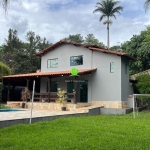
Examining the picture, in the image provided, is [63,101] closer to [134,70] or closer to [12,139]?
[12,139]

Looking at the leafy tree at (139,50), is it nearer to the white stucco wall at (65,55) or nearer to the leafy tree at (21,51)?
the white stucco wall at (65,55)

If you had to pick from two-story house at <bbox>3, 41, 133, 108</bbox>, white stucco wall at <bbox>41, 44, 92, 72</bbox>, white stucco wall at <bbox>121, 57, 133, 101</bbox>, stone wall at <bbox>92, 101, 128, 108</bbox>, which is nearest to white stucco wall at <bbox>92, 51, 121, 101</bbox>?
two-story house at <bbox>3, 41, 133, 108</bbox>

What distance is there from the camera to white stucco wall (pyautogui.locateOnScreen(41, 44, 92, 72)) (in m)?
21.6

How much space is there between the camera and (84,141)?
6.92 meters

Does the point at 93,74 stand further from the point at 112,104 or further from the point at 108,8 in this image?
the point at 108,8

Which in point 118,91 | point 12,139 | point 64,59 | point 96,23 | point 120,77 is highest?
point 96,23

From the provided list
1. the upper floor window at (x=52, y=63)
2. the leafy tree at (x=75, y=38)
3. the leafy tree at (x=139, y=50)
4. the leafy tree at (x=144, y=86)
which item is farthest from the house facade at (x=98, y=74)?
the leafy tree at (x=75, y=38)

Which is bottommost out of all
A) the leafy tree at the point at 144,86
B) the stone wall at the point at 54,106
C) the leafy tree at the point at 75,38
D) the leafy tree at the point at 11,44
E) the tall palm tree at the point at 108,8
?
the stone wall at the point at 54,106

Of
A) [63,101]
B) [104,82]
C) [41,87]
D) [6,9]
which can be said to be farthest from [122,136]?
[41,87]

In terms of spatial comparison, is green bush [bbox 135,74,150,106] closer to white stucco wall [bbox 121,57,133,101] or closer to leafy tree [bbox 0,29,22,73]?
white stucco wall [bbox 121,57,133,101]

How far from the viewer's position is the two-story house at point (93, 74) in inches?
771

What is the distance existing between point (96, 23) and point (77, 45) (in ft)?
64.2

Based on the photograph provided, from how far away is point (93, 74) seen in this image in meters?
21.0

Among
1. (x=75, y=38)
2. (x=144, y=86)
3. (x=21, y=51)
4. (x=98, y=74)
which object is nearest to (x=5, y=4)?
(x=98, y=74)
